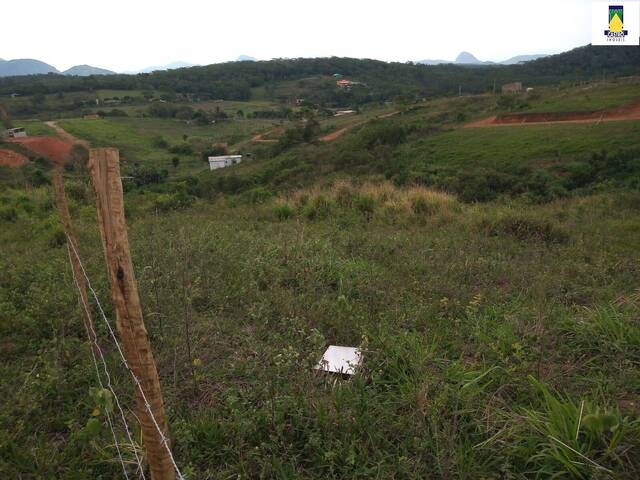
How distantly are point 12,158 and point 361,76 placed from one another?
7379 centimetres

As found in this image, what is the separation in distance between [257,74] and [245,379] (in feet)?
301

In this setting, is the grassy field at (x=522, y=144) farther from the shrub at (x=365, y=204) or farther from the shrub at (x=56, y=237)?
the shrub at (x=56, y=237)

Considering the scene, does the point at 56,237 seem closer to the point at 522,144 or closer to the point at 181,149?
the point at 522,144

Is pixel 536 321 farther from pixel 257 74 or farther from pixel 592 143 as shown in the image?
pixel 257 74

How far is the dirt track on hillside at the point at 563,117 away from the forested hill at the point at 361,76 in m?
31.9

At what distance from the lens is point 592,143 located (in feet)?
53.2

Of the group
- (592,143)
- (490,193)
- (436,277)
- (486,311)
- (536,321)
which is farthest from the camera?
(592,143)

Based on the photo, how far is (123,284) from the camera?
150 centimetres

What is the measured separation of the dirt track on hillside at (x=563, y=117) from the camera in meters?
19.7

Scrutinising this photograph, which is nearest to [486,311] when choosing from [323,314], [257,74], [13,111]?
[323,314]

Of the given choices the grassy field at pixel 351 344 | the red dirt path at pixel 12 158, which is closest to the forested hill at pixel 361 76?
the red dirt path at pixel 12 158

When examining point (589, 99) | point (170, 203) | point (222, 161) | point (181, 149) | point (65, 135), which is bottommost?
point (170, 203)

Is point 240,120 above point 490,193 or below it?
above

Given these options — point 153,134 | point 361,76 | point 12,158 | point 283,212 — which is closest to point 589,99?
point 283,212
